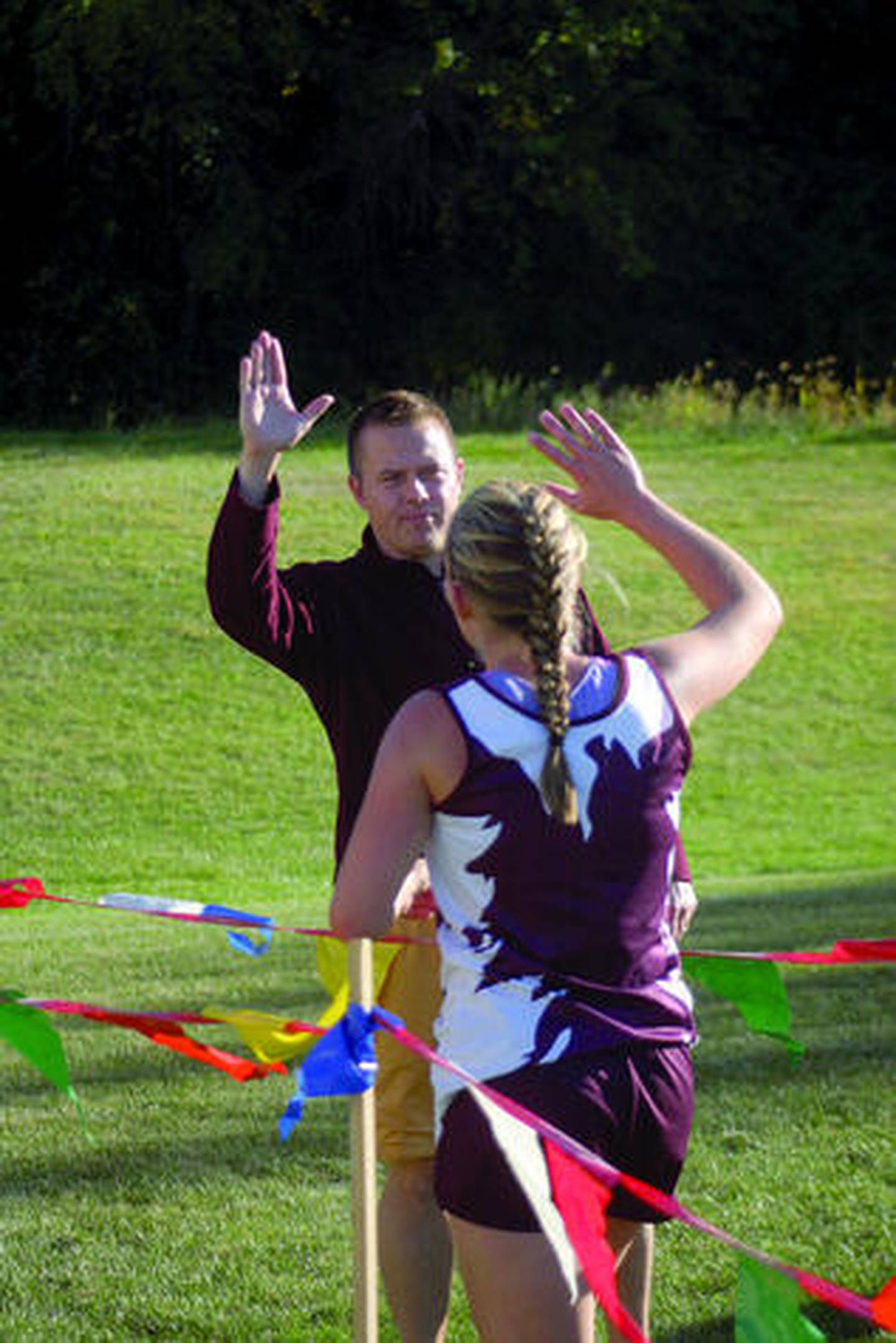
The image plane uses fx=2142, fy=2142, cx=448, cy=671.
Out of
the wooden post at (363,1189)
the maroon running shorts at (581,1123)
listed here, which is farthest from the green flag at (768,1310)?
the wooden post at (363,1189)

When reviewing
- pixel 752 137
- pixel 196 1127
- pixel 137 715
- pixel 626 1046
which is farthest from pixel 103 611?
pixel 752 137

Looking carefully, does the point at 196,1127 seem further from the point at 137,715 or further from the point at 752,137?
the point at 752,137

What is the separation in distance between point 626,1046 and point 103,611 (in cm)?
1494

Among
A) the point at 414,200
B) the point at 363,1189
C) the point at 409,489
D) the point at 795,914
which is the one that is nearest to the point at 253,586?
the point at 409,489

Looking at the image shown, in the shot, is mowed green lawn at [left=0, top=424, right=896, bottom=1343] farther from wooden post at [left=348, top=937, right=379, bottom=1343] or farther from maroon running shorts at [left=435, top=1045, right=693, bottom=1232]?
maroon running shorts at [left=435, top=1045, right=693, bottom=1232]

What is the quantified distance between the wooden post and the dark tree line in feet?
91.8

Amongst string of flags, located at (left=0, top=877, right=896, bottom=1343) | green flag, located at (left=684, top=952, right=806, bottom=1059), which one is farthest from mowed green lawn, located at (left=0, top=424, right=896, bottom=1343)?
string of flags, located at (left=0, top=877, right=896, bottom=1343)

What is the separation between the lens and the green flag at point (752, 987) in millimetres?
3732

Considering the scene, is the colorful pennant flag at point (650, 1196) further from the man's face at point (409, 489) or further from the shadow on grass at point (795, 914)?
the shadow on grass at point (795, 914)

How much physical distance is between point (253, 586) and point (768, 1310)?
161 centimetres

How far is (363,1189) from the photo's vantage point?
298 cm

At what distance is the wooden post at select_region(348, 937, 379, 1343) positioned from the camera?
2982mm

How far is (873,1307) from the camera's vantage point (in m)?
2.72

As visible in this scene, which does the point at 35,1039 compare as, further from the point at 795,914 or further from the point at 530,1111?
the point at 795,914
